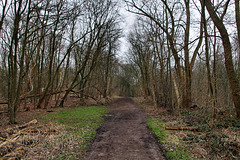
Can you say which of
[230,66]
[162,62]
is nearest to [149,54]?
[162,62]

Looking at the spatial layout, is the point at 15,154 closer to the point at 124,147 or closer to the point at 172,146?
the point at 124,147

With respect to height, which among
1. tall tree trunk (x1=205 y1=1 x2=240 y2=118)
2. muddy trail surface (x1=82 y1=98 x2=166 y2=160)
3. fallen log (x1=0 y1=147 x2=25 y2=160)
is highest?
tall tree trunk (x1=205 y1=1 x2=240 y2=118)

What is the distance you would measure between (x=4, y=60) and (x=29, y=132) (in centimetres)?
1782

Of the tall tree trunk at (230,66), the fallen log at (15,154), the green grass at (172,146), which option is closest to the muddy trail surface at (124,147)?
the green grass at (172,146)

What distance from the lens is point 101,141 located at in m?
5.57

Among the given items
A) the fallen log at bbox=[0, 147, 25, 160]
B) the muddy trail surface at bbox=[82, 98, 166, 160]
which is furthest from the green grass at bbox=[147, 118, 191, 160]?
the fallen log at bbox=[0, 147, 25, 160]

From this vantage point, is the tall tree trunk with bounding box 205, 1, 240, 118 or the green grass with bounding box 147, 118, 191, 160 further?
the tall tree trunk with bounding box 205, 1, 240, 118

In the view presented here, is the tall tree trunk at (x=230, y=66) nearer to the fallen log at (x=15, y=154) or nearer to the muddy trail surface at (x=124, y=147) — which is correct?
the muddy trail surface at (x=124, y=147)

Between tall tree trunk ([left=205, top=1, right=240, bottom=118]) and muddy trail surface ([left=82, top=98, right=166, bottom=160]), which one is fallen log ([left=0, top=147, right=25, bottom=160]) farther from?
tall tree trunk ([left=205, top=1, right=240, bottom=118])

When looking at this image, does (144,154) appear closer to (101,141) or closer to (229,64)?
(101,141)

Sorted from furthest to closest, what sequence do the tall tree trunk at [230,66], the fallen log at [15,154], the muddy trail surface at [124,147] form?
the tall tree trunk at [230,66] → the muddy trail surface at [124,147] → the fallen log at [15,154]

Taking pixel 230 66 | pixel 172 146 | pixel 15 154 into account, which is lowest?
pixel 172 146

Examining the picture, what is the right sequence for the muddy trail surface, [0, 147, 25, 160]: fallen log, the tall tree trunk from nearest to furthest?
[0, 147, 25, 160]: fallen log < the muddy trail surface < the tall tree trunk

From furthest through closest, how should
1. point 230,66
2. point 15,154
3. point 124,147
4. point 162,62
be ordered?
point 162,62 < point 230,66 < point 124,147 < point 15,154
